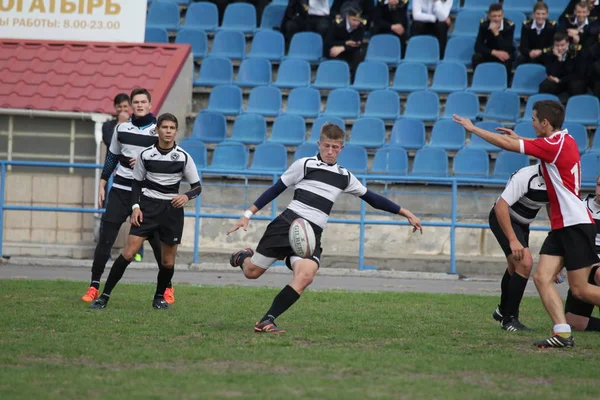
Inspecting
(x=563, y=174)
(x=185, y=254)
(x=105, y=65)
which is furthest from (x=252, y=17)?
(x=563, y=174)

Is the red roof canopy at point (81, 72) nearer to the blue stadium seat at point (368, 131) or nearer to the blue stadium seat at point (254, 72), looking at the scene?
the blue stadium seat at point (254, 72)

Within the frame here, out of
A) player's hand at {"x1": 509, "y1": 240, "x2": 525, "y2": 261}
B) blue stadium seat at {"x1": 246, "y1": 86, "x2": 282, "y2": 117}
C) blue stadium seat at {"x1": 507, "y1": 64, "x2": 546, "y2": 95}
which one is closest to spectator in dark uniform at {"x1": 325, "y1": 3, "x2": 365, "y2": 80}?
blue stadium seat at {"x1": 246, "y1": 86, "x2": 282, "y2": 117}

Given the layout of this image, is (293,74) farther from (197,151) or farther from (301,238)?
(301,238)

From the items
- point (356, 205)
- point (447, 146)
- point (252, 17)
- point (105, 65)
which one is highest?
point (252, 17)

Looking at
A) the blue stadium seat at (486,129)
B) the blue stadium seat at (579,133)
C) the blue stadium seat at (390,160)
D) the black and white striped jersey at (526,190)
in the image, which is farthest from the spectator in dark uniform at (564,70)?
the black and white striped jersey at (526,190)

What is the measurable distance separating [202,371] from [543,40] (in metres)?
13.5

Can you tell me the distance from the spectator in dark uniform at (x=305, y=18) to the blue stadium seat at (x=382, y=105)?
2.24 metres

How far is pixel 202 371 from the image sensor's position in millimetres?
6449

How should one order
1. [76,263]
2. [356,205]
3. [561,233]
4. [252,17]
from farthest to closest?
1. [252,17]
2. [356,205]
3. [76,263]
4. [561,233]

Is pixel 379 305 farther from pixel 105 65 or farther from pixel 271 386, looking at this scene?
pixel 105 65

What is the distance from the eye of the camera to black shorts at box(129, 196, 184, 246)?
9.58 m

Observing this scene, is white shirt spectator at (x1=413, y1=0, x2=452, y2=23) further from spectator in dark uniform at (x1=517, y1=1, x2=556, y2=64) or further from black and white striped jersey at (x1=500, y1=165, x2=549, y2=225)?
black and white striped jersey at (x1=500, y1=165, x2=549, y2=225)

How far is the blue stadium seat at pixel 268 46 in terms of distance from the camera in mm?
19062

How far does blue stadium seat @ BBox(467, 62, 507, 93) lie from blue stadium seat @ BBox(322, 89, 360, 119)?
2218 mm
